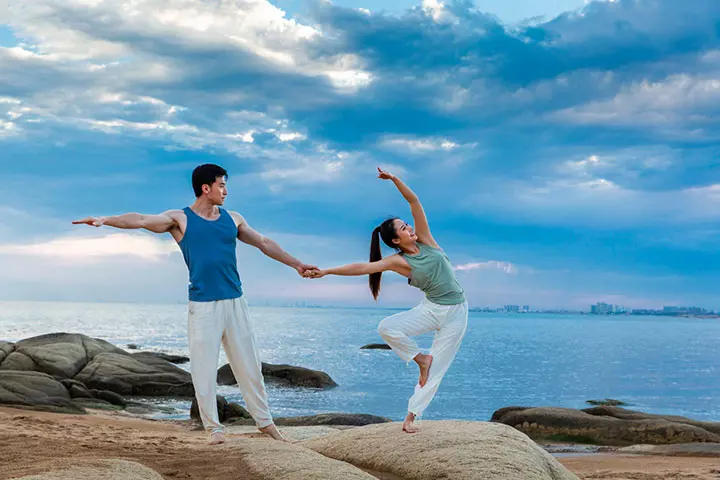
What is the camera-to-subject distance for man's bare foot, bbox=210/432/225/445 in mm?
7360

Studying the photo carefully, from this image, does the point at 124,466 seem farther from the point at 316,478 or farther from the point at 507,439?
the point at 507,439

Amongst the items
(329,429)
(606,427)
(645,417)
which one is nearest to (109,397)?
(329,429)

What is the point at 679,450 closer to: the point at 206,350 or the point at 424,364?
the point at 424,364

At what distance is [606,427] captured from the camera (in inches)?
670

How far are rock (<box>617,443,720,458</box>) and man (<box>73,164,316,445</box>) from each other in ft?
32.7

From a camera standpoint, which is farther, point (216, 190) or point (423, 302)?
point (423, 302)

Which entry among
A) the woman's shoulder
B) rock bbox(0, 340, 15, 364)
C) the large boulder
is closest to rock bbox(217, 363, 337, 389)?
rock bbox(0, 340, 15, 364)

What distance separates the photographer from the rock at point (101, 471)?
551 cm

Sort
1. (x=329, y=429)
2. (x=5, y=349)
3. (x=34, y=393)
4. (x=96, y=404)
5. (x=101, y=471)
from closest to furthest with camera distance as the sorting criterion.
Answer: (x=101, y=471) < (x=329, y=429) < (x=34, y=393) < (x=96, y=404) < (x=5, y=349)

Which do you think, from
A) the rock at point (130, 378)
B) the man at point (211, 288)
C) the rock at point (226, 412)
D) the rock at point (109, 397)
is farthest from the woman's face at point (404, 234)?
the rock at point (130, 378)

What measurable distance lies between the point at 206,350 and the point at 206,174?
176cm

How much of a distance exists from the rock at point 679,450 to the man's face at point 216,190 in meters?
10.9

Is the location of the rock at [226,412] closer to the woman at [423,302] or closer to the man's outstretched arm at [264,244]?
the man's outstretched arm at [264,244]

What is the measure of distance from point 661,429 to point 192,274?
12.8 meters
